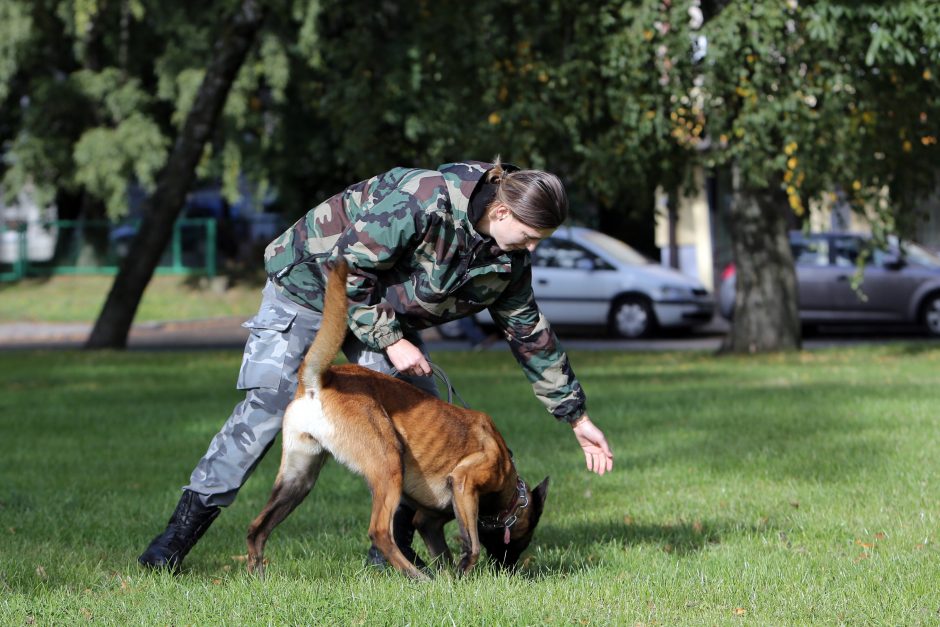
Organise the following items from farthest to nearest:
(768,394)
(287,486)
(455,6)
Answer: (455,6), (768,394), (287,486)

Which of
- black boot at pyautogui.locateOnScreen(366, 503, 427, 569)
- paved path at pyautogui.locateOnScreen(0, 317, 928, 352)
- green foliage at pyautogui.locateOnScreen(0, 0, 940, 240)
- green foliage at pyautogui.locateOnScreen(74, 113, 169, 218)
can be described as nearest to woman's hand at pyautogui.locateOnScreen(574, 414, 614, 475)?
black boot at pyautogui.locateOnScreen(366, 503, 427, 569)

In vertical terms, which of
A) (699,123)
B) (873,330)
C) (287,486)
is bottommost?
(873,330)

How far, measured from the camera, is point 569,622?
4.30 meters

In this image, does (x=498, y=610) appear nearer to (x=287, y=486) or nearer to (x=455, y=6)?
(x=287, y=486)

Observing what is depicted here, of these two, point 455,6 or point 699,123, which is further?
point 455,6

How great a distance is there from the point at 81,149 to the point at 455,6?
1434 centimetres

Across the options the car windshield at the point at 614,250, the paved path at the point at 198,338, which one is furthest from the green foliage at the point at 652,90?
the car windshield at the point at 614,250

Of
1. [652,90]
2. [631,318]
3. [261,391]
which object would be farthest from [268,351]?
[631,318]

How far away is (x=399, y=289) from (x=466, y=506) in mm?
846

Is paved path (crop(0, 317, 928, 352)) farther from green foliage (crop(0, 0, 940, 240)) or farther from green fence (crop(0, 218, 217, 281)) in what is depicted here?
green fence (crop(0, 218, 217, 281))

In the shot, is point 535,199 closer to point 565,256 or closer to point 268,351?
point 268,351

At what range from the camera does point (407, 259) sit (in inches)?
196

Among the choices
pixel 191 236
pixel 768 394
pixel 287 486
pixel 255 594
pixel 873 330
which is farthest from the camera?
pixel 191 236

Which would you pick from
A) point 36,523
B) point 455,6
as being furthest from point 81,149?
point 36,523
